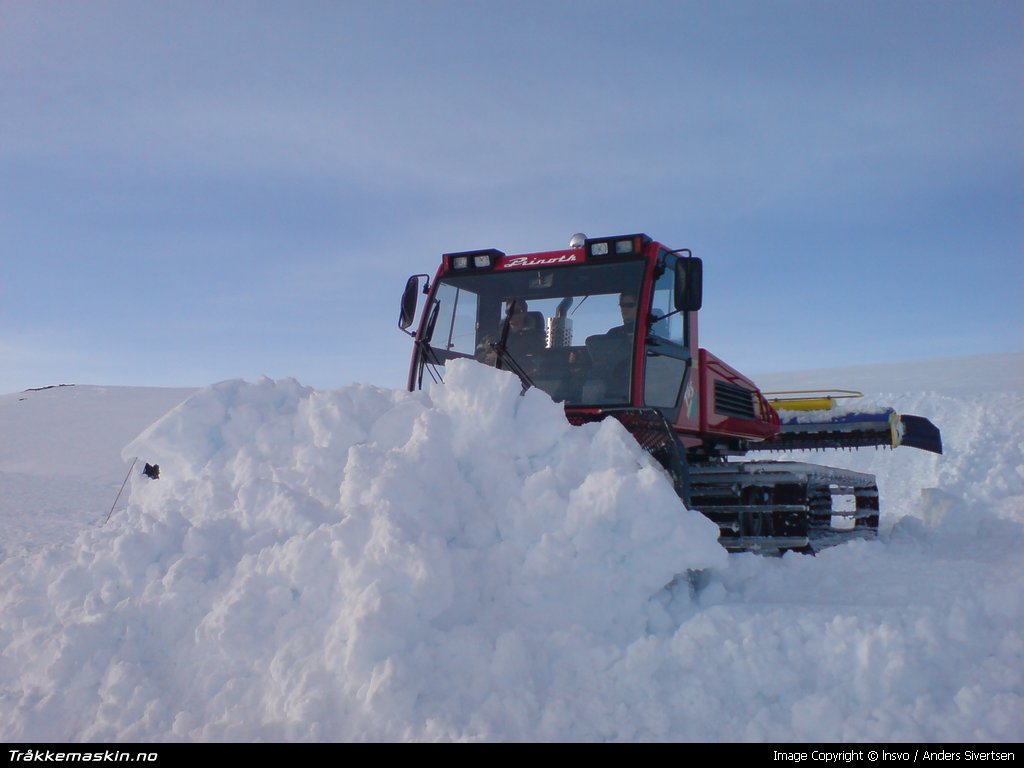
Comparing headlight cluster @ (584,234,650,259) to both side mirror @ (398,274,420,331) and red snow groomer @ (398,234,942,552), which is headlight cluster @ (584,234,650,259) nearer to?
red snow groomer @ (398,234,942,552)

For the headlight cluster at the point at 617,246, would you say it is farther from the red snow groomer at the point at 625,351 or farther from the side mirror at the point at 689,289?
the side mirror at the point at 689,289

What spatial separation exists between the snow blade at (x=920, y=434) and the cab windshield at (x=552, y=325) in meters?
5.09

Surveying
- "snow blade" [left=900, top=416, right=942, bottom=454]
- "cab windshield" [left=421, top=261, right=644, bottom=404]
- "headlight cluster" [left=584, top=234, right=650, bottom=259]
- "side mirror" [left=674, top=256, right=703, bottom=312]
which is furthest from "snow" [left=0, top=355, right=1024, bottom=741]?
"snow blade" [left=900, top=416, right=942, bottom=454]

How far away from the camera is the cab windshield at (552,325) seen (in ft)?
19.1

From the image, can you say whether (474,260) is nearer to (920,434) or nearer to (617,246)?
(617,246)

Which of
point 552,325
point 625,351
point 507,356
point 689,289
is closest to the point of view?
point 689,289

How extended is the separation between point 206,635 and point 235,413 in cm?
167

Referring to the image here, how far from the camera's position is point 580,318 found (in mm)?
6043

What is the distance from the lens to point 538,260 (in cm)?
636

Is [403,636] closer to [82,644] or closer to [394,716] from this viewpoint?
[394,716]

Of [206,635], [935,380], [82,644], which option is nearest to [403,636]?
[206,635]

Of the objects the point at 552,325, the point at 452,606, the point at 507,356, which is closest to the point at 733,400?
the point at 552,325

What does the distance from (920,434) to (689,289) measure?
5.36 metres

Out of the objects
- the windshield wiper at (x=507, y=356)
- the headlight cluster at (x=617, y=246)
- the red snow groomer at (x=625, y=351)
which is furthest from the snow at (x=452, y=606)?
the headlight cluster at (x=617, y=246)
